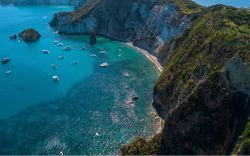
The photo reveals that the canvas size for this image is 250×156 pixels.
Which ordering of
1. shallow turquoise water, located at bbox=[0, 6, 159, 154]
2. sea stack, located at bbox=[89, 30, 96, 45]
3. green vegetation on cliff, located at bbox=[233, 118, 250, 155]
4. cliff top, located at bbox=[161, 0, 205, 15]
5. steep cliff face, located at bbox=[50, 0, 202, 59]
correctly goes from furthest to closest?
→ sea stack, located at bbox=[89, 30, 96, 45] → steep cliff face, located at bbox=[50, 0, 202, 59] → cliff top, located at bbox=[161, 0, 205, 15] → shallow turquoise water, located at bbox=[0, 6, 159, 154] → green vegetation on cliff, located at bbox=[233, 118, 250, 155]

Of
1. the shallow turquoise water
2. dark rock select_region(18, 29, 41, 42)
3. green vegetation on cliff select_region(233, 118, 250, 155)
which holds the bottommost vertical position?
the shallow turquoise water

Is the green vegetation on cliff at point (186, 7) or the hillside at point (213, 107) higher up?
the green vegetation on cliff at point (186, 7)

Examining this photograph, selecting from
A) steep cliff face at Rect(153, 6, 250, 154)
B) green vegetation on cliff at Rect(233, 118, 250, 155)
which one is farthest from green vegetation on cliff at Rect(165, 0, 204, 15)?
green vegetation on cliff at Rect(233, 118, 250, 155)

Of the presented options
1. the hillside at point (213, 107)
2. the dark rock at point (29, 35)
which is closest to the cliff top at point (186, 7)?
the hillside at point (213, 107)

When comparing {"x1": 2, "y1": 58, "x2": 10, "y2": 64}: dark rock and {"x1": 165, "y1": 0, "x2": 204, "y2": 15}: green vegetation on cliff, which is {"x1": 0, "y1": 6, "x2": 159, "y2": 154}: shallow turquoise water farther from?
{"x1": 165, "y1": 0, "x2": 204, "y2": 15}: green vegetation on cliff

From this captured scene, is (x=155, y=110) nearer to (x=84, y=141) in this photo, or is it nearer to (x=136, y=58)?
(x=84, y=141)

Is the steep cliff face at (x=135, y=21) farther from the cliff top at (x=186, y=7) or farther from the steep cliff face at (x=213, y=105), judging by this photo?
the steep cliff face at (x=213, y=105)
